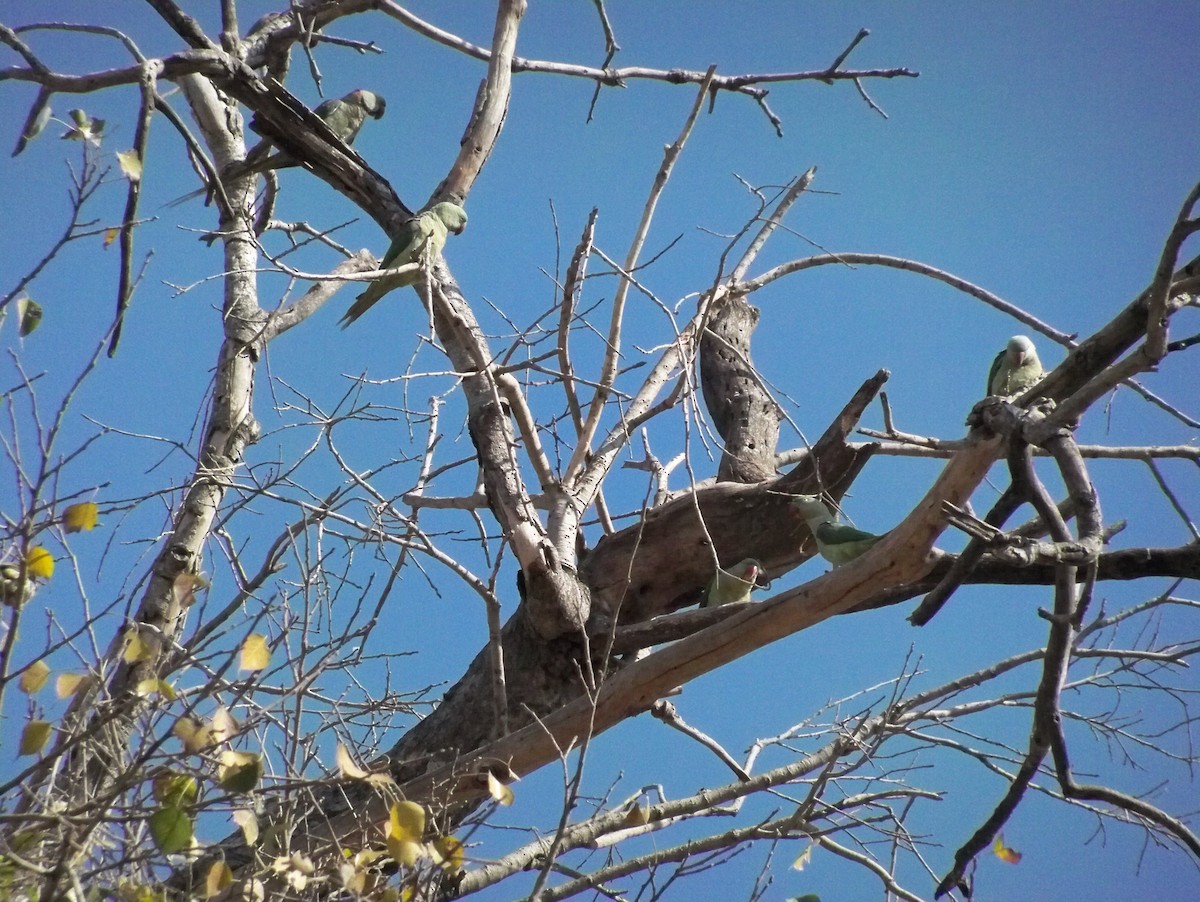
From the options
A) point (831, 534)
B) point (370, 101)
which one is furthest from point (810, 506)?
point (370, 101)

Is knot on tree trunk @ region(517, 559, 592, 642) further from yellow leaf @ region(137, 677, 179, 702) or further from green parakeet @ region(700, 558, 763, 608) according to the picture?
yellow leaf @ region(137, 677, 179, 702)

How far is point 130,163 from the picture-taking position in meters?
2.04

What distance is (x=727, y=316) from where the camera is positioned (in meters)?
3.83

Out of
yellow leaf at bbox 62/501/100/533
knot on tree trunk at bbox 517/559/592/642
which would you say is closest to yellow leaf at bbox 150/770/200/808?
yellow leaf at bbox 62/501/100/533

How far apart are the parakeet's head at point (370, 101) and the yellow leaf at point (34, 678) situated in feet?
11.1

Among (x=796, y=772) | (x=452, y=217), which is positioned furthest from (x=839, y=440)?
(x=452, y=217)

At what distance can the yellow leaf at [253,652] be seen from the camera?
1.73m

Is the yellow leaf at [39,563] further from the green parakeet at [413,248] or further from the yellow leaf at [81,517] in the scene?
the green parakeet at [413,248]

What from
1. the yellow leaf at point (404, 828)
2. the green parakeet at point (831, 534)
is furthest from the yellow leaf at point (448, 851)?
the green parakeet at point (831, 534)

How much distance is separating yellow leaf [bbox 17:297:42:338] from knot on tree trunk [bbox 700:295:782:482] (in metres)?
1.96

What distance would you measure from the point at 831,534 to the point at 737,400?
0.86 m

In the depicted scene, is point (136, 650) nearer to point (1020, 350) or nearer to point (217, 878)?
point (217, 878)

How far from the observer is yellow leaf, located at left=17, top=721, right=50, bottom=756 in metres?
1.58

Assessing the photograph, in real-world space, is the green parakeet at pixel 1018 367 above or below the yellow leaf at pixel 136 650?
above
